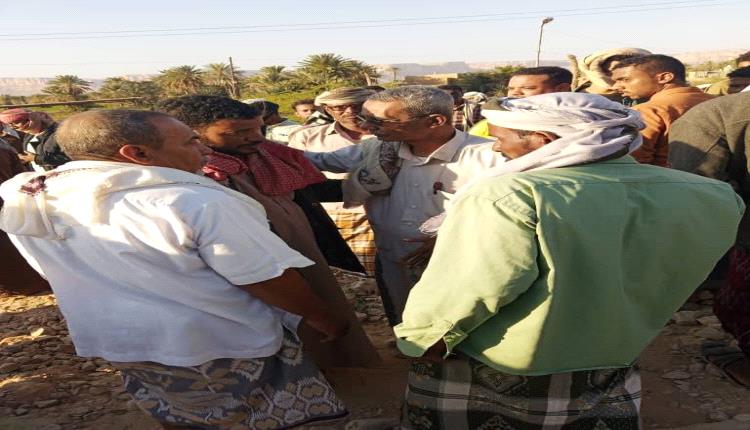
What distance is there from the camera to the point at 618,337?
5.35 ft

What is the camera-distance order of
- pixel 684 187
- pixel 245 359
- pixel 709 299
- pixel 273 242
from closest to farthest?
pixel 684 187
pixel 273 242
pixel 245 359
pixel 709 299

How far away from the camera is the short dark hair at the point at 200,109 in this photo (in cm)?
212

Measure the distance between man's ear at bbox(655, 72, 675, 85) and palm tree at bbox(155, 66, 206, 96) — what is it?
3976 centimetres

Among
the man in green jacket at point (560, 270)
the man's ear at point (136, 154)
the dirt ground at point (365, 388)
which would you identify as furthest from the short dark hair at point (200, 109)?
the dirt ground at point (365, 388)

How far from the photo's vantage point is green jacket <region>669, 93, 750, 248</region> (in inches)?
95.4

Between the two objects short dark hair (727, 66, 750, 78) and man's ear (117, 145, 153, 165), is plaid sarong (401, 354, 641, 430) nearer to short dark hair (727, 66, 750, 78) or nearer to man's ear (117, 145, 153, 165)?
man's ear (117, 145, 153, 165)

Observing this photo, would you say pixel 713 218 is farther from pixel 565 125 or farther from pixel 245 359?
pixel 245 359

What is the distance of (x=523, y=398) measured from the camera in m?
1.77

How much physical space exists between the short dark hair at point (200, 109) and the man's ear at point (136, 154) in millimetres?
435

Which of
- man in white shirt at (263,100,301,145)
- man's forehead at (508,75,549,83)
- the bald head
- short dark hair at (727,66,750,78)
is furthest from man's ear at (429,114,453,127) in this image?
short dark hair at (727,66,750,78)

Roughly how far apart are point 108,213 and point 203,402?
70 centimetres

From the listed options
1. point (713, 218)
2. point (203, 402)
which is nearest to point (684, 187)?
point (713, 218)

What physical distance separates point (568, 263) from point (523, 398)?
0.54 meters

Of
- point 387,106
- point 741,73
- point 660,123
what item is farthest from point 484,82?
point 387,106
